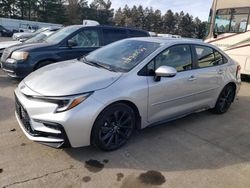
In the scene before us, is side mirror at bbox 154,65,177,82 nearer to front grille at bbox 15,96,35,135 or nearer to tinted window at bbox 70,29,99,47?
front grille at bbox 15,96,35,135

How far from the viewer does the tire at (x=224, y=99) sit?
205 inches

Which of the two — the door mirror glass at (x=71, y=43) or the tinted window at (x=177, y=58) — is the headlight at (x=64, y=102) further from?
the door mirror glass at (x=71, y=43)

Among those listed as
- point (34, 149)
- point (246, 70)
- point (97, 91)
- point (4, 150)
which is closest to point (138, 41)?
point (97, 91)

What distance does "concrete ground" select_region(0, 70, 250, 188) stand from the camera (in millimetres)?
2889

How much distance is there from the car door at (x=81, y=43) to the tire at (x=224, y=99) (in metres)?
3.73

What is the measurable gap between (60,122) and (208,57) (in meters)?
3.15

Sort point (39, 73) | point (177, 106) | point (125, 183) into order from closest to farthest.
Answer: point (125, 183) → point (39, 73) → point (177, 106)

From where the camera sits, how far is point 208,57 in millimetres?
4797

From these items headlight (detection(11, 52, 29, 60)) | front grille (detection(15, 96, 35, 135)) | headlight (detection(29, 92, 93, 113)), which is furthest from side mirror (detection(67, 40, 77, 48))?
headlight (detection(29, 92, 93, 113))

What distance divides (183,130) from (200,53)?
143cm

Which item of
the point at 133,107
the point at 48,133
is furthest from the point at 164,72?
the point at 48,133

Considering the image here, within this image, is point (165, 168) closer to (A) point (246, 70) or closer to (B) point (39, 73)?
(B) point (39, 73)

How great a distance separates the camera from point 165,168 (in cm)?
320

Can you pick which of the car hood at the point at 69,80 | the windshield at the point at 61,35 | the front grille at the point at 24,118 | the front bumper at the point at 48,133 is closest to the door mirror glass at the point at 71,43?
the windshield at the point at 61,35
